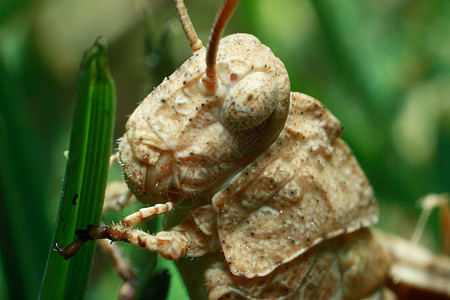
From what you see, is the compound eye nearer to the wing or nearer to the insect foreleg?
the wing

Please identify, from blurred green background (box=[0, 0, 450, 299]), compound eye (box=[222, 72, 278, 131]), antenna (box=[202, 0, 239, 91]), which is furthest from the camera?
blurred green background (box=[0, 0, 450, 299])

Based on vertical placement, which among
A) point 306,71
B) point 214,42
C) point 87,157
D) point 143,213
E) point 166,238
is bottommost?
point 306,71

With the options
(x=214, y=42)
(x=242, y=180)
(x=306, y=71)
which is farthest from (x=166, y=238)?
(x=306, y=71)

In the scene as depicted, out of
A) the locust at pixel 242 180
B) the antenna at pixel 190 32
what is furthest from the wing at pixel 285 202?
the antenna at pixel 190 32

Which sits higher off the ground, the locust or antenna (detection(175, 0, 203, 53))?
antenna (detection(175, 0, 203, 53))

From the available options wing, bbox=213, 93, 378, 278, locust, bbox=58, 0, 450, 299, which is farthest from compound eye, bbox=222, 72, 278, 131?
wing, bbox=213, 93, 378, 278

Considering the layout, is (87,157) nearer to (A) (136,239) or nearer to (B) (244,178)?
(A) (136,239)
